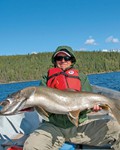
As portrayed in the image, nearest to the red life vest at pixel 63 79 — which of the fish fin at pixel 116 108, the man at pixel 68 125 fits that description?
the man at pixel 68 125

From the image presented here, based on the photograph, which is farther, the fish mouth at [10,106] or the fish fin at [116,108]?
the fish fin at [116,108]

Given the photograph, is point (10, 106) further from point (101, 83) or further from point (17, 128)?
point (101, 83)

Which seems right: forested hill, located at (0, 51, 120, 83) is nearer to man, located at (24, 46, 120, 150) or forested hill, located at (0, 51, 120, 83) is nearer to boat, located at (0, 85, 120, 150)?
boat, located at (0, 85, 120, 150)

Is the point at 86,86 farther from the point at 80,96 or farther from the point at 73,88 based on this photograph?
the point at 80,96

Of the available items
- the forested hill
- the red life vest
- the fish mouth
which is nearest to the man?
the red life vest

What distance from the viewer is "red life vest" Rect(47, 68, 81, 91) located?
4430 millimetres

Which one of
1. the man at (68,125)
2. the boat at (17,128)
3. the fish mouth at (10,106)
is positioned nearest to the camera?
the fish mouth at (10,106)

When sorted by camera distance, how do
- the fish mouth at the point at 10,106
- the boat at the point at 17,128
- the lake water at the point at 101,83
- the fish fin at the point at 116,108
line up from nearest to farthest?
the fish mouth at the point at 10,106 < the fish fin at the point at 116,108 < the boat at the point at 17,128 < the lake water at the point at 101,83

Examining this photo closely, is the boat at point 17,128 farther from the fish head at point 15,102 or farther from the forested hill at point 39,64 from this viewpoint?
the forested hill at point 39,64

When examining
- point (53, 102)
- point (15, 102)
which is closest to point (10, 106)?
point (15, 102)

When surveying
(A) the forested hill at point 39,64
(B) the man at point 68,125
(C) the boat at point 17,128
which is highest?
(B) the man at point 68,125

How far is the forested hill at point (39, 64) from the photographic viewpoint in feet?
303

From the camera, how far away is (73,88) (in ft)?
14.4

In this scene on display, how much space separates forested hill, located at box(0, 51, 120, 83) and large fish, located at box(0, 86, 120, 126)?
84.9m
